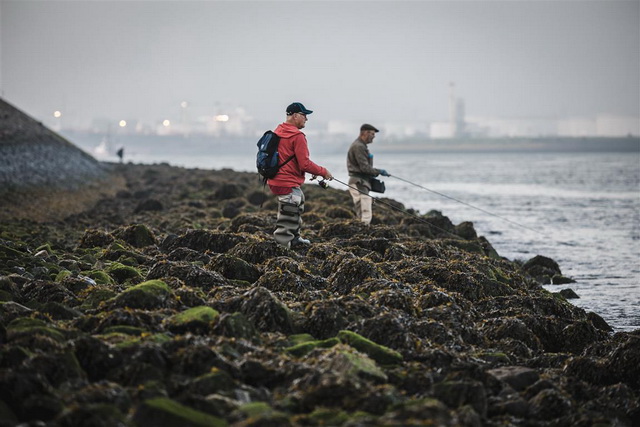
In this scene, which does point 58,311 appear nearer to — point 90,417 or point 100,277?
point 100,277

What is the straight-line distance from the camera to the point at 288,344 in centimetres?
699

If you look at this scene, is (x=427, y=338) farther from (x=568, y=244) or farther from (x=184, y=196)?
(x=184, y=196)

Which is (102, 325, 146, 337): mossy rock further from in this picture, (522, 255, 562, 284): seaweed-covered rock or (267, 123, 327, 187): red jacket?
Answer: (522, 255, 562, 284): seaweed-covered rock

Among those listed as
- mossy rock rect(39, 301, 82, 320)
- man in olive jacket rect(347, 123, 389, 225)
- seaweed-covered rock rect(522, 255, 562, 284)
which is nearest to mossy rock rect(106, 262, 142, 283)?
mossy rock rect(39, 301, 82, 320)

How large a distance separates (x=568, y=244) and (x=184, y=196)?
1191cm

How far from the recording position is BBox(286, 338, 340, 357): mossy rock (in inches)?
265

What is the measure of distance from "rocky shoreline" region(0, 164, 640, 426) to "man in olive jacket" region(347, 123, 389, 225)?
2896 mm

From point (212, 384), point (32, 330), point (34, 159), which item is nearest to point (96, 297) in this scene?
point (32, 330)

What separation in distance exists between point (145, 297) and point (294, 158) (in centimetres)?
393

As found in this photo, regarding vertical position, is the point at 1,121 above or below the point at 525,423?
above

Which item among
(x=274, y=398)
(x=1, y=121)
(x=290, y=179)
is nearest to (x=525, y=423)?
(x=274, y=398)

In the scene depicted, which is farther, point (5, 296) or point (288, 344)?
point (5, 296)

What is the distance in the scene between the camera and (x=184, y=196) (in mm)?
25984

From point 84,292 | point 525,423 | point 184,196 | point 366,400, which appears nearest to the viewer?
point 366,400
